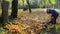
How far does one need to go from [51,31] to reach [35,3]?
22.4 m

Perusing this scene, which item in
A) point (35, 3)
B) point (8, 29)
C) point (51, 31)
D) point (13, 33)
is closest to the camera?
point (13, 33)

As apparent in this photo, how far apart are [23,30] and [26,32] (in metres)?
0.36

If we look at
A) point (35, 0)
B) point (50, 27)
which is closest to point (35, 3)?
point (35, 0)

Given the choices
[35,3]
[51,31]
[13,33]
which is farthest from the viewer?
[35,3]

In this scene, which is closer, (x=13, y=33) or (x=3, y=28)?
(x=13, y=33)

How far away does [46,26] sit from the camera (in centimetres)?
1466

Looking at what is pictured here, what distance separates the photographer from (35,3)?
119 feet

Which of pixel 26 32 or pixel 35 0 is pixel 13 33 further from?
pixel 35 0

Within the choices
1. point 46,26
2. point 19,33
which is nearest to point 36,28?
point 46,26

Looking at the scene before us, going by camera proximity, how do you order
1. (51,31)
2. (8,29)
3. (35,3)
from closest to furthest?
(8,29), (51,31), (35,3)

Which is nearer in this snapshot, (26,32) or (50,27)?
(26,32)

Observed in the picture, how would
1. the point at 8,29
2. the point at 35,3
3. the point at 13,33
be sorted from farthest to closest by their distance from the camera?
the point at 35,3 < the point at 8,29 < the point at 13,33

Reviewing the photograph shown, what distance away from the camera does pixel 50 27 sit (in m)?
14.7

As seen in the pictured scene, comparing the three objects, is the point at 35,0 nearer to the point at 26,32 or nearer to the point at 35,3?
the point at 35,3
